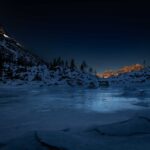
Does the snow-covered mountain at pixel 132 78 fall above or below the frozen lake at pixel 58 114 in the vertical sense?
above

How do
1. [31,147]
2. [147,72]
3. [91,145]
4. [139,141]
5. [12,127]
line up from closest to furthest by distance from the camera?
[31,147], [91,145], [139,141], [12,127], [147,72]

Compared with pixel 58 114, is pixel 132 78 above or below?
above

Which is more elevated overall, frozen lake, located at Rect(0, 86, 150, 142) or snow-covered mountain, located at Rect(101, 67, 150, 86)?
snow-covered mountain, located at Rect(101, 67, 150, 86)

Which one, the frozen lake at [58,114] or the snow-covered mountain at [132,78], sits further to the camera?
the snow-covered mountain at [132,78]

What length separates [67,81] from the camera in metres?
81.2

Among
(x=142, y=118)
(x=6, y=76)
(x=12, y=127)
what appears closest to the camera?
(x=142, y=118)

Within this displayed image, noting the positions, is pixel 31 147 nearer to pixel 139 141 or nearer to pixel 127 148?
pixel 127 148

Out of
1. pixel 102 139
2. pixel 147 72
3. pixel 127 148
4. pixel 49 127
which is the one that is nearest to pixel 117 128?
pixel 102 139

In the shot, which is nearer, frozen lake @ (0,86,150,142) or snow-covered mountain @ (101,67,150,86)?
frozen lake @ (0,86,150,142)

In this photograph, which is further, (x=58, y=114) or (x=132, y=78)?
(x=132, y=78)

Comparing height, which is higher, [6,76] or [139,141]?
[6,76]

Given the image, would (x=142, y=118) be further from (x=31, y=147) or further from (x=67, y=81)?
(x=67, y=81)

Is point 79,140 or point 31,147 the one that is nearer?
point 31,147

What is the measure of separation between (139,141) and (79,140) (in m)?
1.59
